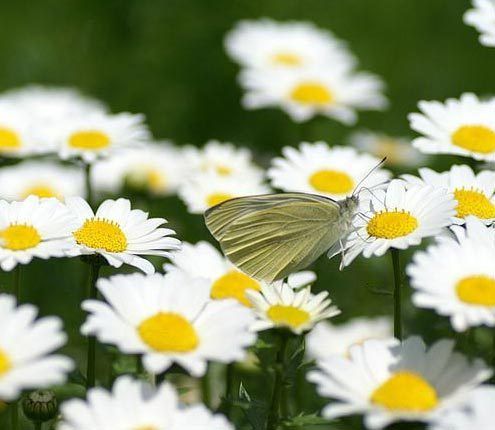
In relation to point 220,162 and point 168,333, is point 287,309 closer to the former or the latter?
point 168,333

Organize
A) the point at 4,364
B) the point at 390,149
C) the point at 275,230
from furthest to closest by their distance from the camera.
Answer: the point at 390,149 < the point at 275,230 < the point at 4,364

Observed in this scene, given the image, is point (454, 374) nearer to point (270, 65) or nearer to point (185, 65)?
point (270, 65)

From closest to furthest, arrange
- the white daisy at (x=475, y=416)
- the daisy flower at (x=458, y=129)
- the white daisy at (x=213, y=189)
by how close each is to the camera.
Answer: the white daisy at (x=475, y=416) → the daisy flower at (x=458, y=129) → the white daisy at (x=213, y=189)

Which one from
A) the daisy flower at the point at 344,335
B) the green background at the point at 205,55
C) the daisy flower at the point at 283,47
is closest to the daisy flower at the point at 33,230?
the daisy flower at the point at 344,335

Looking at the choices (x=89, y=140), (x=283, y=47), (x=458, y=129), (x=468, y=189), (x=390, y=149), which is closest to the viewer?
(x=468, y=189)

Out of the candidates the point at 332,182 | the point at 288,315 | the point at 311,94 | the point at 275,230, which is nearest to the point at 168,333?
the point at 288,315

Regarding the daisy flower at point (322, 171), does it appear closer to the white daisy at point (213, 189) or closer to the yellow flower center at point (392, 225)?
the white daisy at point (213, 189)

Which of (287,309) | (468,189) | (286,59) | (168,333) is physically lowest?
(168,333)
